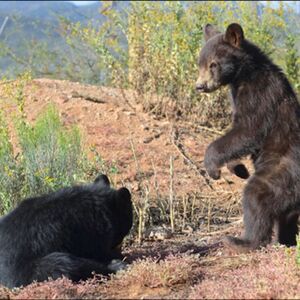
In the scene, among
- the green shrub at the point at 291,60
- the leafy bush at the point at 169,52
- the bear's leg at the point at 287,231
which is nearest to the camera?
the bear's leg at the point at 287,231

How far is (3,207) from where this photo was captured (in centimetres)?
861

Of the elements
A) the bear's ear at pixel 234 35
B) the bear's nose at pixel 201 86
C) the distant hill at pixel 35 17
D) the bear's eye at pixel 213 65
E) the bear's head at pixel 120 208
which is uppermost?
the distant hill at pixel 35 17

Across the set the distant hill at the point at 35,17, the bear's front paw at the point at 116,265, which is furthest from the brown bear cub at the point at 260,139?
the distant hill at the point at 35,17

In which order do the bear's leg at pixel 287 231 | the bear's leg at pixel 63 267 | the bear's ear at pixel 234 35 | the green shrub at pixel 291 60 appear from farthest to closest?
the green shrub at pixel 291 60 < the bear's ear at pixel 234 35 < the bear's leg at pixel 287 231 < the bear's leg at pixel 63 267

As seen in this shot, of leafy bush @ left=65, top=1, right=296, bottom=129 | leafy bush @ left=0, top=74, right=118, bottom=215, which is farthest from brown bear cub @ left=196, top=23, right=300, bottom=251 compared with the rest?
leafy bush @ left=65, top=1, right=296, bottom=129

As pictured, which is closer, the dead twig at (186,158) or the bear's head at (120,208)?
the bear's head at (120,208)

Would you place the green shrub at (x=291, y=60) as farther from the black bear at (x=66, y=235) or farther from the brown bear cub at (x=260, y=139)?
the black bear at (x=66, y=235)

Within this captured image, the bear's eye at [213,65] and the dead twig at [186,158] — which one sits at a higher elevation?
the bear's eye at [213,65]

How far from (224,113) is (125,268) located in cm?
716

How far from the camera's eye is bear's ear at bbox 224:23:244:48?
764 cm

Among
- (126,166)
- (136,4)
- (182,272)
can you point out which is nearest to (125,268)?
(182,272)

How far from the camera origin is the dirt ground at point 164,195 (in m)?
5.71

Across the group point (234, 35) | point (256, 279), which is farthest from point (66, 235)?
point (234, 35)

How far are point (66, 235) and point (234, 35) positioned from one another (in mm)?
2796
